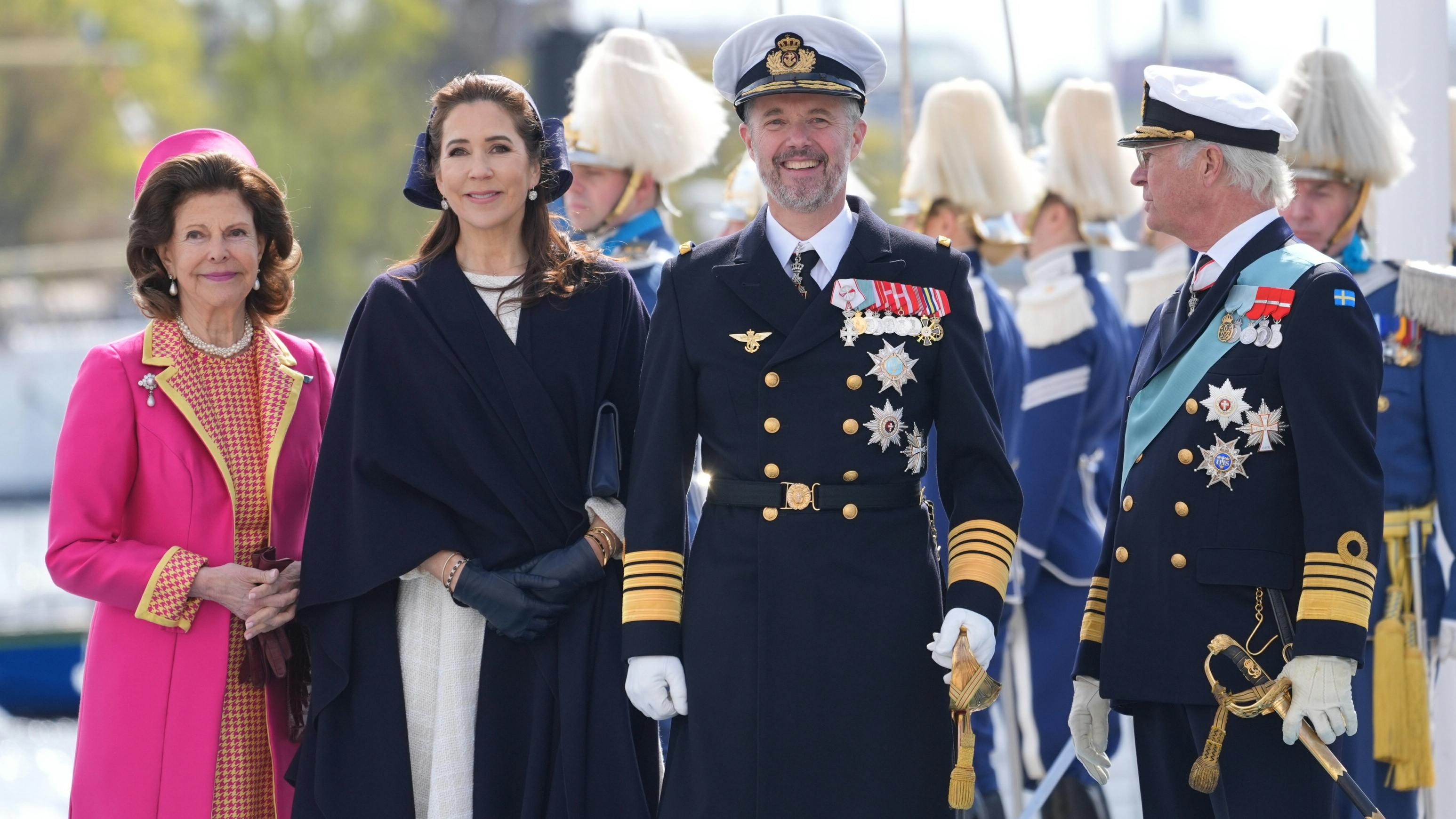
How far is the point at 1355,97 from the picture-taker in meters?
4.59

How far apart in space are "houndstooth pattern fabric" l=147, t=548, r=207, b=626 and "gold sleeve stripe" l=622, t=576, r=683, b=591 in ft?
3.28

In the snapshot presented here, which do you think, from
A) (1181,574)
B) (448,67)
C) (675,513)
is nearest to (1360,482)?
(1181,574)

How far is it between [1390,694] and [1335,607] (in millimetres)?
1350

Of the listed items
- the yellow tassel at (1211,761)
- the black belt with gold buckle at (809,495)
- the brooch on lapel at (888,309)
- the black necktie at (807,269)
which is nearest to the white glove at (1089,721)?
the yellow tassel at (1211,761)

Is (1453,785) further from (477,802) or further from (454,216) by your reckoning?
(454,216)

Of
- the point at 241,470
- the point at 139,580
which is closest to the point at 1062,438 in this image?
the point at 241,470

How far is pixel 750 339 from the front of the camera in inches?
126

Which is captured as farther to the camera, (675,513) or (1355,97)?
(1355,97)

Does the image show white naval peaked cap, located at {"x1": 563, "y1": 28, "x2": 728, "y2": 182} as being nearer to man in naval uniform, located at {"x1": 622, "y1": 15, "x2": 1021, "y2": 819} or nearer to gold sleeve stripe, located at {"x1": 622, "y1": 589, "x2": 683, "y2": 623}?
man in naval uniform, located at {"x1": 622, "y1": 15, "x2": 1021, "y2": 819}

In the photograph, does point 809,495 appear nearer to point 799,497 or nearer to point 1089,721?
point 799,497

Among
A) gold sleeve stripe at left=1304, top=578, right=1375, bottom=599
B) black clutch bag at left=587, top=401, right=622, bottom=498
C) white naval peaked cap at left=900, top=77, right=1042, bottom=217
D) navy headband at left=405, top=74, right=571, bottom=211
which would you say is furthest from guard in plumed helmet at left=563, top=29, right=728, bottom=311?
gold sleeve stripe at left=1304, top=578, right=1375, bottom=599

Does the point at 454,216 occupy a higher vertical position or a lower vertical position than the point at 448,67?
lower

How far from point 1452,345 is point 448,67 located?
36.1 metres

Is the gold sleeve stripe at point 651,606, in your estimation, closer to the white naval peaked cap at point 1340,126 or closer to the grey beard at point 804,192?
the grey beard at point 804,192
